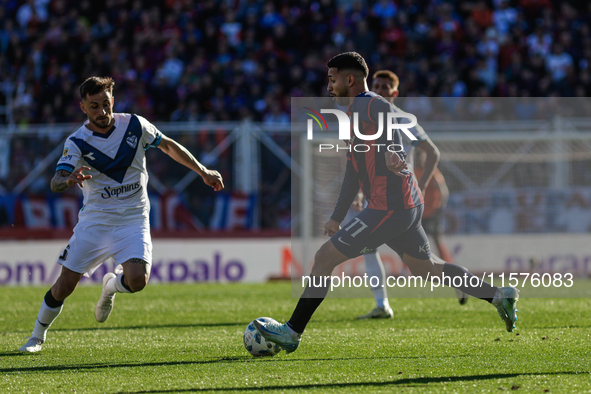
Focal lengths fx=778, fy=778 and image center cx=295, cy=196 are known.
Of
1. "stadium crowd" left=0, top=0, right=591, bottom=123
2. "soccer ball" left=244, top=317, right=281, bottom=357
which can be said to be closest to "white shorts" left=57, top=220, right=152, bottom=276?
"soccer ball" left=244, top=317, right=281, bottom=357

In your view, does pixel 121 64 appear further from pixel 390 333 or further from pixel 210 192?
pixel 390 333

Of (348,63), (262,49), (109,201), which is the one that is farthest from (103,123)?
(262,49)

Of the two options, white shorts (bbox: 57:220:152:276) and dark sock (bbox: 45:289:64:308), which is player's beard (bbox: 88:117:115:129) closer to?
white shorts (bbox: 57:220:152:276)

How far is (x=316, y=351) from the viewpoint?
5.99 meters

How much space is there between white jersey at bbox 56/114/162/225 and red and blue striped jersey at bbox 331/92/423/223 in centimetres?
172

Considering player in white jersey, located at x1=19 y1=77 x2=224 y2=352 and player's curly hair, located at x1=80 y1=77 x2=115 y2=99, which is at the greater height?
player's curly hair, located at x1=80 y1=77 x2=115 y2=99

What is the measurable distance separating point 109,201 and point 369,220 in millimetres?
2152

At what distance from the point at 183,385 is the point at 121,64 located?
13.8 metres

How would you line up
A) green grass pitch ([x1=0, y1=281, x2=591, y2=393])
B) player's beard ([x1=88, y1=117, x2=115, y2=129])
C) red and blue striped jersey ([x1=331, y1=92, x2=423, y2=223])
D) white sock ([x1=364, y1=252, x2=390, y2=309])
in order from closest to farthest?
green grass pitch ([x1=0, y1=281, x2=591, y2=393]) → red and blue striped jersey ([x1=331, y1=92, x2=423, y2=223]) → player's beard ([x1=88, y1=117, x2=115, y2=129]) → white sock ([x1=364, y1=252, x2=390, y2=309])

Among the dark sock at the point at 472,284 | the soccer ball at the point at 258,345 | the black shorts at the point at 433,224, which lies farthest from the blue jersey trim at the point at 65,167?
the black shorts at the point at 433,224

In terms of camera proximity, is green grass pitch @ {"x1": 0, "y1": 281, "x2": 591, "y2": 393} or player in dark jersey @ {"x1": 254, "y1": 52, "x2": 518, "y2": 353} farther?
player in dark jersey @ {"x1": 254, "y1": 52, "x2": 518, "y2": 353}

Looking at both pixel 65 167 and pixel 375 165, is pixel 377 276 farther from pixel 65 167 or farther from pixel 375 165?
pixel 65 167

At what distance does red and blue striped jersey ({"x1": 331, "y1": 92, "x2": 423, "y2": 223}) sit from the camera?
5617mm

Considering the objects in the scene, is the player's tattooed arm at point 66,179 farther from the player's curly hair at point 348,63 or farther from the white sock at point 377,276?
the white sock at point 377,276
